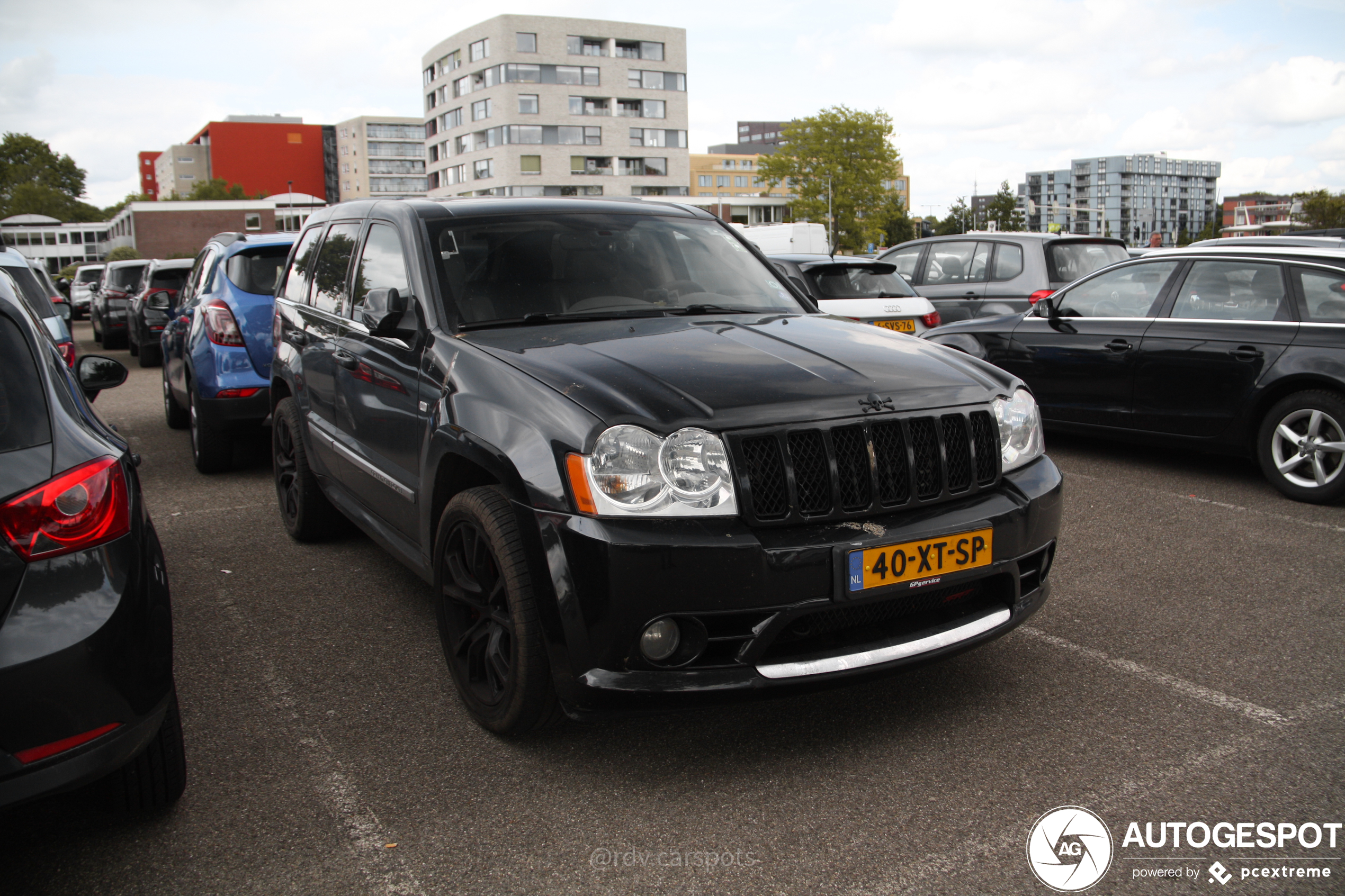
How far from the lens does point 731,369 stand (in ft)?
10.3

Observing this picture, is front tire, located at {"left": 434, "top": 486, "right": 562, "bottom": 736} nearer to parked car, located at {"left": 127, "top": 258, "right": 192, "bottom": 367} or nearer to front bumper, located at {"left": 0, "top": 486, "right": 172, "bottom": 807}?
front bumper, located at {"left": 0, "top": 486, "right": 172, "bottom": 807}

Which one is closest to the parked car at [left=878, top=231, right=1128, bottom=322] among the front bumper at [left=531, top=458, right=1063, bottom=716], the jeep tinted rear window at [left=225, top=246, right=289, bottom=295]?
the jeep tinted rear window at [left=225, top=246, right=289, bottom=295]

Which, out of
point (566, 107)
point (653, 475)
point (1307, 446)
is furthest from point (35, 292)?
point (566, 107)

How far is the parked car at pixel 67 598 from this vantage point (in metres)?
2.21

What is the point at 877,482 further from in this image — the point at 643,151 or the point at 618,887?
the point at 643,151

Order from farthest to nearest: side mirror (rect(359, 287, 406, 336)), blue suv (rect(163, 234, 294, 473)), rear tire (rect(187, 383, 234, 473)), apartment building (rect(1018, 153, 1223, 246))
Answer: apartment building (rect(1018, 153, 1223, 246)) → rear tire (rect(187, 383, 234, 473)) → blue suv (rect(163, 234, 294, 473)) → side mirror (rect(359, 287, 406, 336))

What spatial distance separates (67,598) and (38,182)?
13433 cm

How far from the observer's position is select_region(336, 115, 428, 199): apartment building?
13100 cm

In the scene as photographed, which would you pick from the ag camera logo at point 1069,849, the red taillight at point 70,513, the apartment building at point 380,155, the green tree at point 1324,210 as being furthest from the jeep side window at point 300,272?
the apartment building at point 380,155

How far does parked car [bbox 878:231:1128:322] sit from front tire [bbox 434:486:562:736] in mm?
→ 8593

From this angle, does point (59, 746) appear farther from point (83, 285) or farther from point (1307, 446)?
point (83, 285)

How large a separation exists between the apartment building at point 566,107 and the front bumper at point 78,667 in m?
80.6

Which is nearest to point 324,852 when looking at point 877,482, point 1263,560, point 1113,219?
point 877,482

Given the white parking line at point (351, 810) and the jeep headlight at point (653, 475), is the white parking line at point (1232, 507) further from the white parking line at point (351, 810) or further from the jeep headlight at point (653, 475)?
the white parking line at point (351, 810)
